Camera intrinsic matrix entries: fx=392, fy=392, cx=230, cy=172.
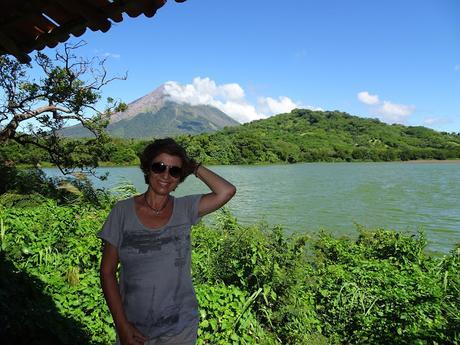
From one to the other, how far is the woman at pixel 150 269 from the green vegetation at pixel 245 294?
64.6 inches

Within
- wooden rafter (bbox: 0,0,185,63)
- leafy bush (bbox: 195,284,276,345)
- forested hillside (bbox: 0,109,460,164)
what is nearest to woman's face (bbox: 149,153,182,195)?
wooden rafter (bbox: 0,0,185,63)

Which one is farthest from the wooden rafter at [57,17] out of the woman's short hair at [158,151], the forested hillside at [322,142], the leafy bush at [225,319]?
the forested hillside at [322,142]

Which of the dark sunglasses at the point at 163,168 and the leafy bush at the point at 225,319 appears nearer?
the dark sunglasses at the point at 163,168

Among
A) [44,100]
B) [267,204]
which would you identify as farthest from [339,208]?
[44,100]

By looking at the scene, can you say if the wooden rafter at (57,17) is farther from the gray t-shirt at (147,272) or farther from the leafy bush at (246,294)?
the leafy bush at (246,294)

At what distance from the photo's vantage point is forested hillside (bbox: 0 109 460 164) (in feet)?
342

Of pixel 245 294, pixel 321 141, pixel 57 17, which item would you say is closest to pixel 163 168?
pixel 57 17

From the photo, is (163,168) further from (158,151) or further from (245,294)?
(245,294)

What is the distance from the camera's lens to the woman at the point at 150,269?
75.7 inches

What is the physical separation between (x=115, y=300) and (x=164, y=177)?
670mm

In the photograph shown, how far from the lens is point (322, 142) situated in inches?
4926

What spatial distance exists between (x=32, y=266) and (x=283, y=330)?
3.37 meters

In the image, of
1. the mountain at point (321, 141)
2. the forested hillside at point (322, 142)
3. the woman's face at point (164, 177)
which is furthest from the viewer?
the mountain at point (321, 141)

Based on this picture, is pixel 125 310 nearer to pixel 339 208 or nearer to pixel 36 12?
pixel 36 12
